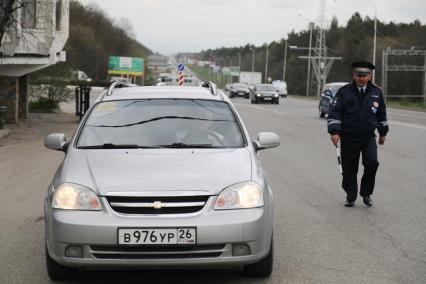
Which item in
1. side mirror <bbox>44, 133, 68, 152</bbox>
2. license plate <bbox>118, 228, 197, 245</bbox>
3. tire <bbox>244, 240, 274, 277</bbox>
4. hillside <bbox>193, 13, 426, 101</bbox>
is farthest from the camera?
hillside <bbox>193, 13, 426, 101</bbox>

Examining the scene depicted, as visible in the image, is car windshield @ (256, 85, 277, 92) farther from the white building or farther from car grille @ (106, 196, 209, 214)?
car grille @ (106, 196, 209, 214)

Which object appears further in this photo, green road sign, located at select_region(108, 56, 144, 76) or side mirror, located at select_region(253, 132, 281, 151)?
green road sign, located at select_region(108, 56, 144, 76)

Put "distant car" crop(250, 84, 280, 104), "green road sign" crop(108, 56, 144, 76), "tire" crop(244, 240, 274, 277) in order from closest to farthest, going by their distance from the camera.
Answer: "tire" crop(244, 240, 274, 277) → "distant car" crop(250, 84, 280, 104) → "green road sign" crop(108, 56, 144, 76)

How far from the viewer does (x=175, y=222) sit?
5.11 m

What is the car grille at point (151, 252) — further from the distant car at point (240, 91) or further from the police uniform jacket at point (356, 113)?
the distant car at point (240, 91)

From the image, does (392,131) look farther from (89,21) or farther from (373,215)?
(89,21)

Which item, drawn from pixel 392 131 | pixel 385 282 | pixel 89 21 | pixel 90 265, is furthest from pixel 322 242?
pixel 89 21

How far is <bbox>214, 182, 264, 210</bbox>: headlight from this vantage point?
17.4ft

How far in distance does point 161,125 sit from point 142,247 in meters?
1.71

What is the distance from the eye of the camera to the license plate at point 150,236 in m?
5.10

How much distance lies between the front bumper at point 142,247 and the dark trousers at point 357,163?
4079mm

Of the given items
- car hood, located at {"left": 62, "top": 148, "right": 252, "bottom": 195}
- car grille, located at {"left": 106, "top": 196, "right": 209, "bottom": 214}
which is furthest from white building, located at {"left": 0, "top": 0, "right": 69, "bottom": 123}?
car grille, located at {"left": 106, "top": 196, "right": 209, "bottom": 214}

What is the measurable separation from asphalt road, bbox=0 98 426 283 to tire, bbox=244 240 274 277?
6cm

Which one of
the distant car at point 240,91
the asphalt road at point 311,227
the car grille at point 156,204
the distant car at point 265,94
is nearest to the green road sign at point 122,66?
the distant car at point 240,91
